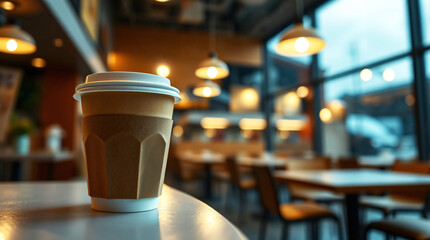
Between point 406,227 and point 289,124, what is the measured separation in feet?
35.4

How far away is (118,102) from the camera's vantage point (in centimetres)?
61

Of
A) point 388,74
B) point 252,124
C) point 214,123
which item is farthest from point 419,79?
point 214,123

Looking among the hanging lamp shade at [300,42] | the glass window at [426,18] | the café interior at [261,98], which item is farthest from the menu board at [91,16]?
the glass window at [426,18]

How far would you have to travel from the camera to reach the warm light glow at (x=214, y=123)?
1088 centimetres

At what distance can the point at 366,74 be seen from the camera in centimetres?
620

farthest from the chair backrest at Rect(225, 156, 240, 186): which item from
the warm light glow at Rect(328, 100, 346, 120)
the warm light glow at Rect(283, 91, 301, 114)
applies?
the warm light glow at Rect(283, 91, 301, 114)

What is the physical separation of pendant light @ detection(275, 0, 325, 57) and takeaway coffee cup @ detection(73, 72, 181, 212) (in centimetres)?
225

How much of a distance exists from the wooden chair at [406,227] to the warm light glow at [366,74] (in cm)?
476

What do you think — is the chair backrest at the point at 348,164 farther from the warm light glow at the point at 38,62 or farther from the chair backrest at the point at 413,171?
the warm light glow at the point at 38,62

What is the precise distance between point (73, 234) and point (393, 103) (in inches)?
303

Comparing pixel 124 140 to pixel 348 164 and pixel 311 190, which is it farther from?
pixel 348 164

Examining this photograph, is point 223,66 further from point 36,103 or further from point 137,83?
point 36,103

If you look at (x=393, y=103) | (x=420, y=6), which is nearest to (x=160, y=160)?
(x=420, y=6)

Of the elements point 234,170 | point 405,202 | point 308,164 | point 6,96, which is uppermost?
point 6,96
